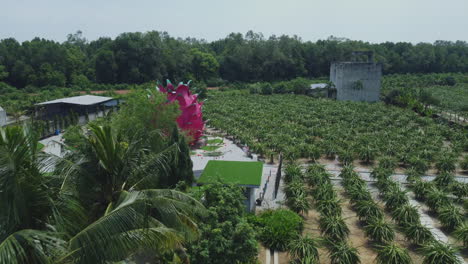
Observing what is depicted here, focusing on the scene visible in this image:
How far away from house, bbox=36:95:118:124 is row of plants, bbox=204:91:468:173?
414 inches

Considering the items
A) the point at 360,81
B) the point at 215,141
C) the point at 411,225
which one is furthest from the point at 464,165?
the point at 360,81

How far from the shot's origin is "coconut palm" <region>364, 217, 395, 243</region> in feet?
38.5

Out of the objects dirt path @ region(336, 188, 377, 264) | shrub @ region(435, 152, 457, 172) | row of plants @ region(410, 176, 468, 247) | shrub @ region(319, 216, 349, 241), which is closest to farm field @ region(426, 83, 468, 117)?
shrub @ region(435, 152, 457, 172)

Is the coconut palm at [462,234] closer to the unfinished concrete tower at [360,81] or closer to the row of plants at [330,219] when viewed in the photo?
the row of plants at [330,219]

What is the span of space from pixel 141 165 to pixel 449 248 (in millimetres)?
8964

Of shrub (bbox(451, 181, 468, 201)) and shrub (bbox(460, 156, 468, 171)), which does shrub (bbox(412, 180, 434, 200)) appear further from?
shrub (bbox(460, 156, 468, 171))

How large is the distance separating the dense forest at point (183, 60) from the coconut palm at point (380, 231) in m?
51.1

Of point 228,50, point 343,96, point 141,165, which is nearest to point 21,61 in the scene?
point 228,50

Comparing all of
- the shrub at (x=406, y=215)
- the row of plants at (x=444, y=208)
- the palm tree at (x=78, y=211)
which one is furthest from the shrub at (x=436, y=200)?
the palm tree at (x=78, y=211)

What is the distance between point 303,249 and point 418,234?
427 centimetres

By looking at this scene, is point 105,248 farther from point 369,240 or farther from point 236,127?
point 236,127

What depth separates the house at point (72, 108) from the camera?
30078 millimetres

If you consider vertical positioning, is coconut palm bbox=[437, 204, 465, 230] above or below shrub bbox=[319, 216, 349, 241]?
below

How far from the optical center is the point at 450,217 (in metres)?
12.9
